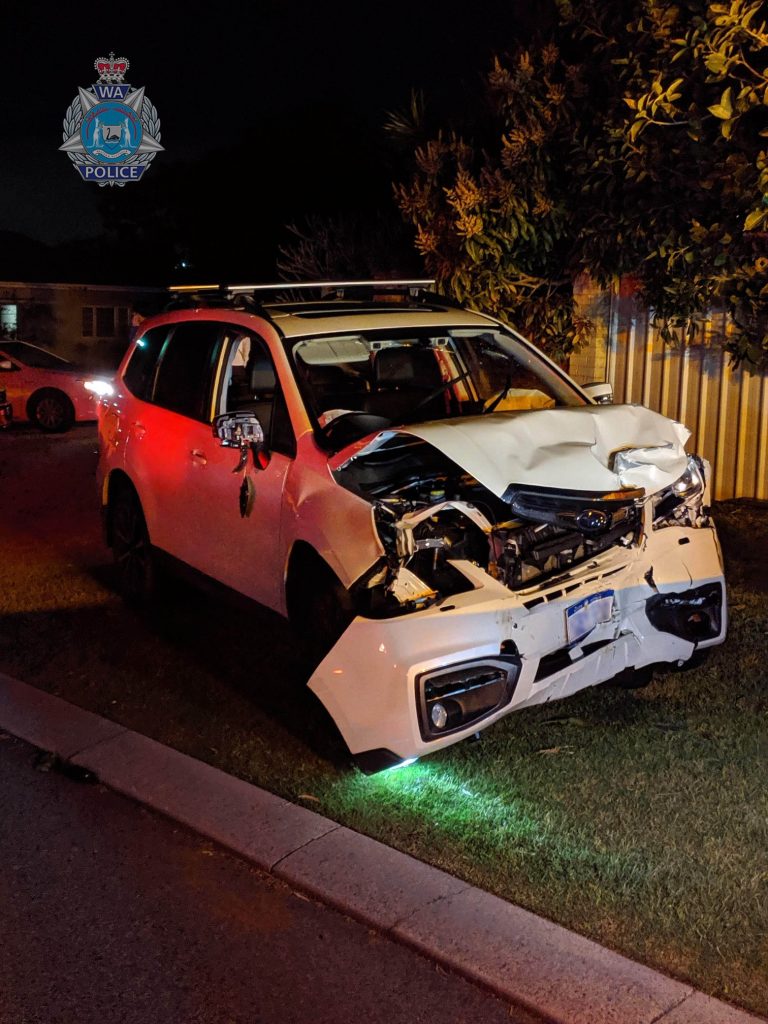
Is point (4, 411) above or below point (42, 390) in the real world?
below

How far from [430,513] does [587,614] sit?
0.80 meters

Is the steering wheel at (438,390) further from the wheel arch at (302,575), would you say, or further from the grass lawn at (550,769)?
the grass lawn at (550,769)

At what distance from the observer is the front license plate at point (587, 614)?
4965 millimetres

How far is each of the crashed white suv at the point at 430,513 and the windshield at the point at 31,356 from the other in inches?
539

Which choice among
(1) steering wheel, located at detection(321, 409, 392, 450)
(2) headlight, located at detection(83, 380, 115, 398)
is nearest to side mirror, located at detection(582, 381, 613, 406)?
(1) steering wheel, located at detection(321, 409, 392, 450)

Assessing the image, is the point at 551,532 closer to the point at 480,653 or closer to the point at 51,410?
the point at 480,653

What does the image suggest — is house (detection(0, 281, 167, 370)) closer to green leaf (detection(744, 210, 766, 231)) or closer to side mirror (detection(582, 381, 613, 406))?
green leaf (detection(744, 210, 766, 231))

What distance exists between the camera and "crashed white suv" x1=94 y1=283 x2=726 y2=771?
476 centimetres

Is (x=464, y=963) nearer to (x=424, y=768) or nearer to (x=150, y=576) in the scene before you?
(x=424, y=768)

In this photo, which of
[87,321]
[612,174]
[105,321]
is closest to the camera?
[612,174]

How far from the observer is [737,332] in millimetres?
9109

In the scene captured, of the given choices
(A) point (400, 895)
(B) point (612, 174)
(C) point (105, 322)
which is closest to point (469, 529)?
(A) point (400, 895)

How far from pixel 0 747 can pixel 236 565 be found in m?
1.46

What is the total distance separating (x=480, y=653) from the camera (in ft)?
15.4
